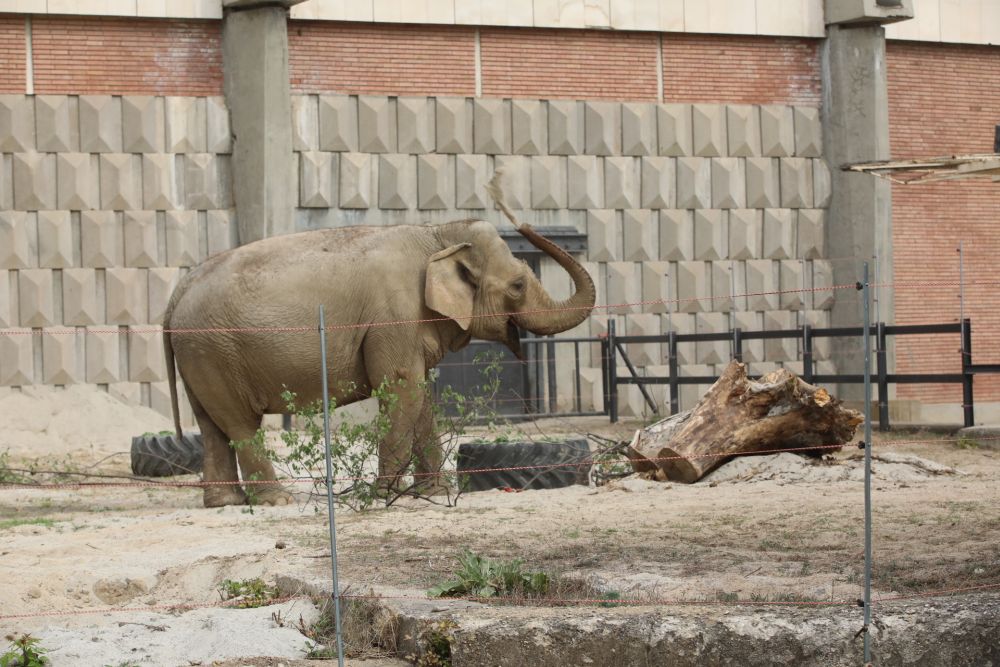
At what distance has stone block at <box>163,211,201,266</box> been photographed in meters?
20.2

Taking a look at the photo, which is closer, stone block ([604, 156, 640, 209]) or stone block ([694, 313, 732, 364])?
stone block ([604, 156, 640, 209])

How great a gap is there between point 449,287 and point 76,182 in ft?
30.8

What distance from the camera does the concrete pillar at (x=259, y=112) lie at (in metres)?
20.0

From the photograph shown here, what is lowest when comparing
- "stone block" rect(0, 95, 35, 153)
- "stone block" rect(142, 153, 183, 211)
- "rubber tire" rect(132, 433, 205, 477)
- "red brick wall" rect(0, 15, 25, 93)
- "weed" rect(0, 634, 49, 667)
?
"weed" rect(0, 634, 49, 667)

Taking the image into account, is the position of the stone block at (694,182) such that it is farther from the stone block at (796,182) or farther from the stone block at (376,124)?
the stone block at (376,124)

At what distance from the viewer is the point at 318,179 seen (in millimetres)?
20688

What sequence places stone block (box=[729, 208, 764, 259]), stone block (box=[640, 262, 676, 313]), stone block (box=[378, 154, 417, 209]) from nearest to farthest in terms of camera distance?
stone block (box=[378, 154, 417, 209]), stone block (box=[640, 262, 676, 313]), stone block (box=[729, 208, 764, 259])

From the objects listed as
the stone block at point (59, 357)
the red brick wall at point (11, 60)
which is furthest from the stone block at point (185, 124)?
the stone block at point (59, 357)

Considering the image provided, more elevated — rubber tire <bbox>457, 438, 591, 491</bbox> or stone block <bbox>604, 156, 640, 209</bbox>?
stone block <bbox>604, 156, 640, 209</bbox>

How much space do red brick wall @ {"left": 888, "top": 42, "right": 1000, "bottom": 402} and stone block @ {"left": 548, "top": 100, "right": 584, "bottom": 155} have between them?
519 centimetres

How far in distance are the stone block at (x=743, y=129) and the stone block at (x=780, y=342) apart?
2525mm

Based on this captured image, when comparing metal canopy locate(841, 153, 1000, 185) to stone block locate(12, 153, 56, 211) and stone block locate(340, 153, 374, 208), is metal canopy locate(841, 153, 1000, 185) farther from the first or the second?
stone block locate(12, 153, 56, 211)

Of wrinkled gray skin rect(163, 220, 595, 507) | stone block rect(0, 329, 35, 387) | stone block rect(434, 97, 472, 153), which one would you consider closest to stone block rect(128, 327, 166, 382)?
stone block rect(0, 329, 35, 387)

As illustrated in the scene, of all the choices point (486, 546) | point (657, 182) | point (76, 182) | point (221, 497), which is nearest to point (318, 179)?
point (76, 182)
